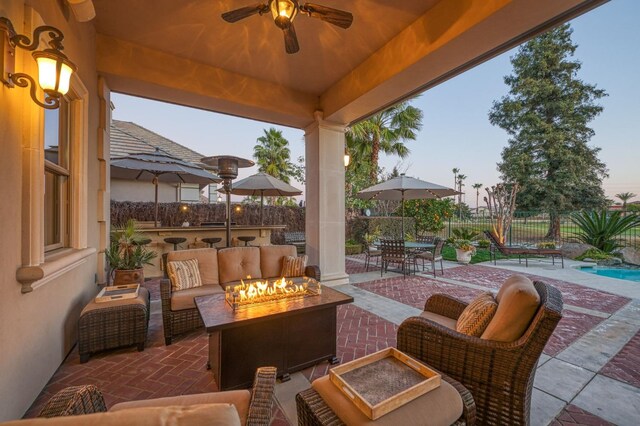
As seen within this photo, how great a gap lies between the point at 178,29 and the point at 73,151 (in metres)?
2.13

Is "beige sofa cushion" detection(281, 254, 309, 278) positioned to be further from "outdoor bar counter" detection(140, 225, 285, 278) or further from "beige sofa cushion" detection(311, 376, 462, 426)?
"outdoor bar counter" detection(140, 225, 285, 278)

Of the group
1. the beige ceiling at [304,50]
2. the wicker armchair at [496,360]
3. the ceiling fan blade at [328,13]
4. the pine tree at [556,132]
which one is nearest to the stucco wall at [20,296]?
the beige ceiling at [304,50]

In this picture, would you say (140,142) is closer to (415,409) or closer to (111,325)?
(111,325)

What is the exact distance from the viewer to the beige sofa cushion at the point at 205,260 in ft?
11.9

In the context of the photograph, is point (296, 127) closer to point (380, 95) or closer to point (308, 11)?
point (380, 95)

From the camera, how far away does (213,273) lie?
3760 mm

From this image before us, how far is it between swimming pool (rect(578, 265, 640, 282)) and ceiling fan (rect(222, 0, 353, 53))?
8868 millimetres

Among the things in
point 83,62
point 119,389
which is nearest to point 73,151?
point 83,62

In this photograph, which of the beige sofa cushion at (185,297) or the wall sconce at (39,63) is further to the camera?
the beige sofa cushion at (185,297)

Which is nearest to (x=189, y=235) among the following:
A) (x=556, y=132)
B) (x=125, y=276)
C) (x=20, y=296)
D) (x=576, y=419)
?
(x=125, y=276)

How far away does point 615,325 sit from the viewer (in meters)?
3.52

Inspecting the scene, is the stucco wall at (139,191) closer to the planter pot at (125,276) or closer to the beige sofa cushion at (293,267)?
the planter pot at (125,276)

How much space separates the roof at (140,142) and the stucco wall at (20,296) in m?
7.61

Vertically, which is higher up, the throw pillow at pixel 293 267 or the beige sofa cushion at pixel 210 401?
the throw pillow at pixel 293 267
